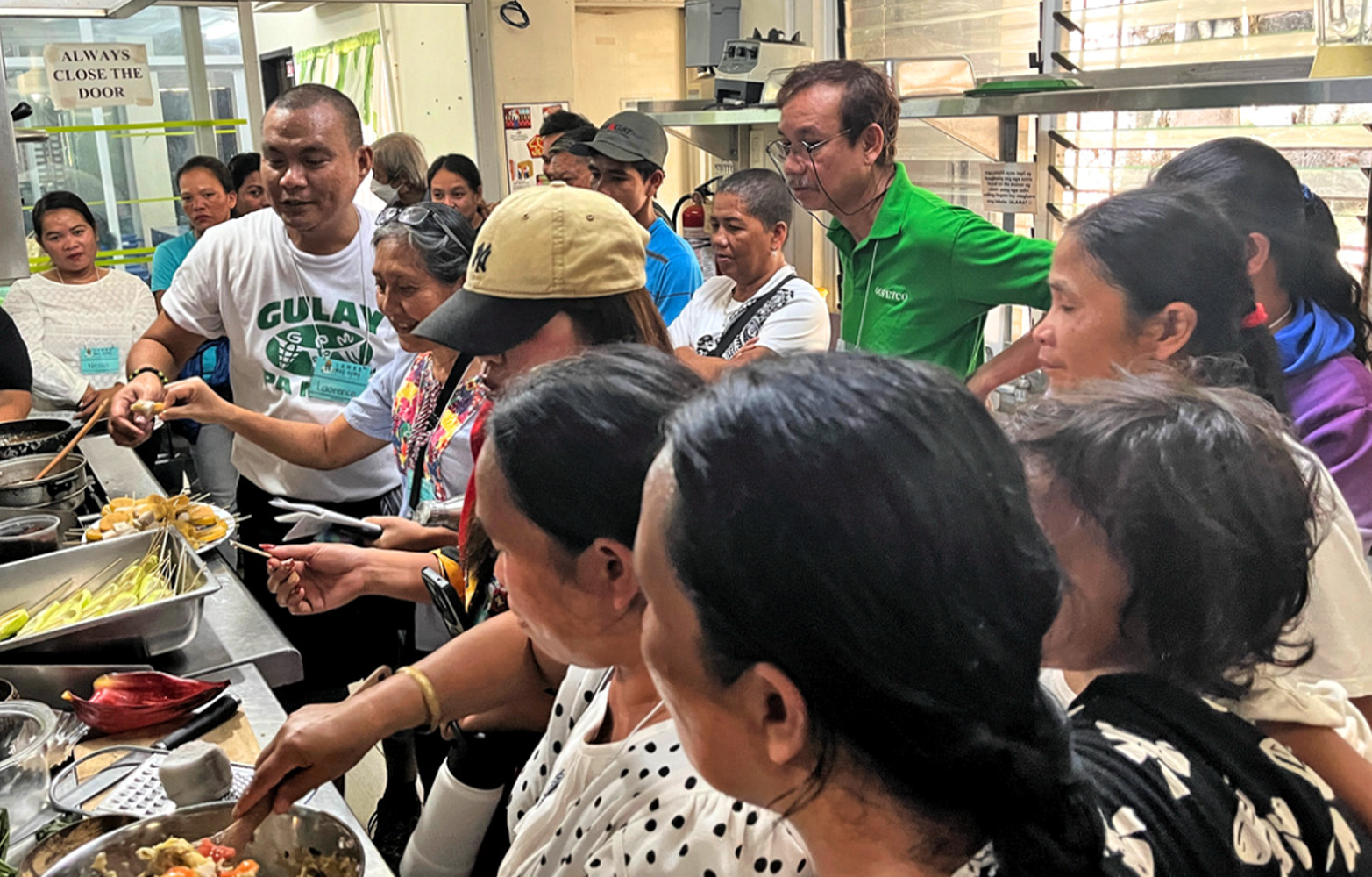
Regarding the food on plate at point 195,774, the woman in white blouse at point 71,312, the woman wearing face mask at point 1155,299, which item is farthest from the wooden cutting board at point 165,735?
the woman in white blouse at point 71,312

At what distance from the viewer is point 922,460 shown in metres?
0.59

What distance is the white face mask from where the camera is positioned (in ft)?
16.3

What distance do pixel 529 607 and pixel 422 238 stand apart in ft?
4.44

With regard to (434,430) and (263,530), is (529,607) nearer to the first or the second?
(434,430)

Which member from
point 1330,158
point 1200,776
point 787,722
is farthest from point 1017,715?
point 1330,158

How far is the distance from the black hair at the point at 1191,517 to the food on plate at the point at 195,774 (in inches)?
39.5

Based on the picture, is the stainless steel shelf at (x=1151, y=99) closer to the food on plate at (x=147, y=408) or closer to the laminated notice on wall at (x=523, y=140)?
the food on plate at (x=147, y=408)

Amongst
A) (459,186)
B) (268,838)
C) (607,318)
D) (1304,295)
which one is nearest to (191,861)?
(268,838)

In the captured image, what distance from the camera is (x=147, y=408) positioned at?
7.87 ft

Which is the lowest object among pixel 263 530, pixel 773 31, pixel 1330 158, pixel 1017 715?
pixel 263 530

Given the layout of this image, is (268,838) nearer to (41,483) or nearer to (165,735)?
(165,735)

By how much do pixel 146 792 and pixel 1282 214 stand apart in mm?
1923

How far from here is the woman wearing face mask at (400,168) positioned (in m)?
4.90

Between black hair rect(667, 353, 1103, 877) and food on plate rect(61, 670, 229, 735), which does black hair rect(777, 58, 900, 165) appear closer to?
food on plate rect(61, 670, 229, 735)
